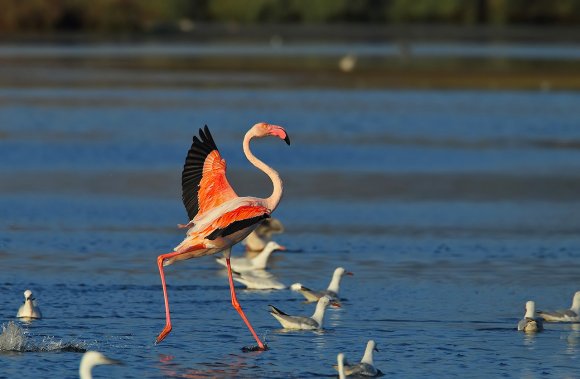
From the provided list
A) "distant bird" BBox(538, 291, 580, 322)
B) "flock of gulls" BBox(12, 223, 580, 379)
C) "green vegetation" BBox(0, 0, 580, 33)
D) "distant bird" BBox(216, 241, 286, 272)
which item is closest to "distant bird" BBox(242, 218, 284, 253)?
"flock of gulls" BBox(12, 223, 580, 379)

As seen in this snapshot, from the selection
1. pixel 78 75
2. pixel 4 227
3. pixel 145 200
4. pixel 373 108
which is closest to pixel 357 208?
pixel 145 200

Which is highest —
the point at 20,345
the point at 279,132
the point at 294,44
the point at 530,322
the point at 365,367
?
the point at 294,44

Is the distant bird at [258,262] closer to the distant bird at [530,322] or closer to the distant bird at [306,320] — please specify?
the distant bird at [306,320]

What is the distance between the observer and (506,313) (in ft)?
40.5

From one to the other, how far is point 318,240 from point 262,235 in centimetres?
58

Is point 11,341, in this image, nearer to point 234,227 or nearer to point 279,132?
point 234,227

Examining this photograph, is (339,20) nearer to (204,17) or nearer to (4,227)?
(204,17)

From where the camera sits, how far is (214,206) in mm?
11453

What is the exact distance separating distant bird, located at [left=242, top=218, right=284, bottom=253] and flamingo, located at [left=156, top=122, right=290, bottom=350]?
4166mm

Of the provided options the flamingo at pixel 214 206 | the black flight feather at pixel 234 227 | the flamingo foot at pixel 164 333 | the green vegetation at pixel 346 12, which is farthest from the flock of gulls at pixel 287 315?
the green vegetation at pixel 346 12

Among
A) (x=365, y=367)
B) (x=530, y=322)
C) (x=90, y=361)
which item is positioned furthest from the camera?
(x=530, y=322)

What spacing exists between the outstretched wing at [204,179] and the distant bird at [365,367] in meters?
1.95

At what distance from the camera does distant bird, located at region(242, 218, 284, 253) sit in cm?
1588

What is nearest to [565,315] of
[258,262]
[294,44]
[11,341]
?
[258,262]
